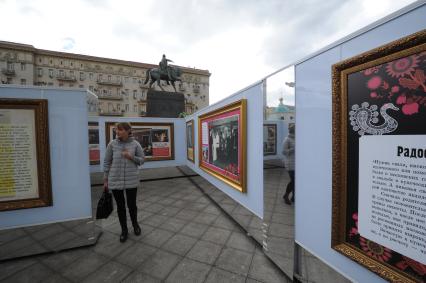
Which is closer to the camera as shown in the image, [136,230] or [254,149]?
[254,149]

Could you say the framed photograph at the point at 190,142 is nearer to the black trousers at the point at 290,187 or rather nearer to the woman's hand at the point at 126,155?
the woman's hand at the point at 126,155

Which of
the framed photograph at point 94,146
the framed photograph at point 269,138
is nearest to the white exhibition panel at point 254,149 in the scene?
the framed photograph at point 269,138

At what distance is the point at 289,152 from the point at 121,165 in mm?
2442

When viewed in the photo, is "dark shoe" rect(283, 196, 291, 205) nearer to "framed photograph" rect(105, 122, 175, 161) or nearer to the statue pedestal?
"framed photograph" rect(105, 122, 175, 161)

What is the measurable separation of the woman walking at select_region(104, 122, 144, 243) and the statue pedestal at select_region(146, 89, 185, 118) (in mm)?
8615

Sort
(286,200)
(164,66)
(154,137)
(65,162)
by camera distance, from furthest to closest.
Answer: (164,66) → (154,137) → (65,162) → (286,200)

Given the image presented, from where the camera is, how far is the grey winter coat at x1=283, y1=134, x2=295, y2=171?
7.06ft

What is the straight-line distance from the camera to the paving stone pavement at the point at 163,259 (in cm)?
232

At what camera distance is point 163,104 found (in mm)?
11578

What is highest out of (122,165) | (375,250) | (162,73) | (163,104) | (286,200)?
(162,73)

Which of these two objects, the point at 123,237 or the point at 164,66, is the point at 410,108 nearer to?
the point at 123,237

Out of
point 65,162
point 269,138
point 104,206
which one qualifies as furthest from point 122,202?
point 269,138

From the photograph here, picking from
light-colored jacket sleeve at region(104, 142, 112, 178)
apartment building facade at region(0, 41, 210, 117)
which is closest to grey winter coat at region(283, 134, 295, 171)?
light-colored jacket sleeve at region(104, 142, 112, 178)

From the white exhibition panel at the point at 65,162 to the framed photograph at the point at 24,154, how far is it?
9 cm
